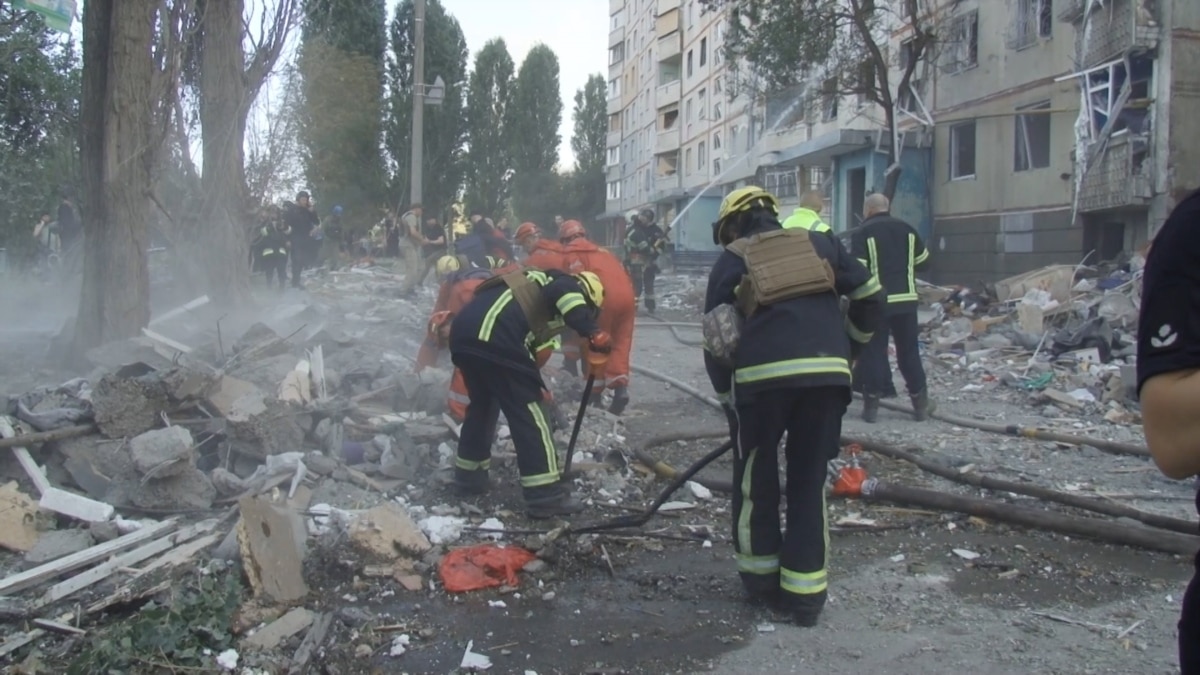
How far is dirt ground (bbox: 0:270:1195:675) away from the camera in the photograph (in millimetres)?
3740

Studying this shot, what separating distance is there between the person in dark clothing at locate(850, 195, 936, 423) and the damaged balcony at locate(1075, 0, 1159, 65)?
420 inches

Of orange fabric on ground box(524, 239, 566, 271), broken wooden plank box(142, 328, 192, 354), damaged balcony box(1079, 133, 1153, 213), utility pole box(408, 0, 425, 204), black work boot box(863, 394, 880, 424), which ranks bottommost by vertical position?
black work boot box(863, 394, 880, 424)

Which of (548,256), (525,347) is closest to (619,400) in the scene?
(548,256)

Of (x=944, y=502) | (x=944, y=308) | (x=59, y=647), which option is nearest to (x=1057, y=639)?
(x=944, y=502)

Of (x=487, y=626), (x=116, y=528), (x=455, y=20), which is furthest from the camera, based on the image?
(x=455, y=20)

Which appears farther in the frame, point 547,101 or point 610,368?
point 547,101

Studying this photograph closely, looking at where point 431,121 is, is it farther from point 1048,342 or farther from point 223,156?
point 1048,342

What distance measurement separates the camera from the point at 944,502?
17.7 feet

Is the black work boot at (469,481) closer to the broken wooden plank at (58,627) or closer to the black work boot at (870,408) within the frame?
the broken wooden plank at (58,627)

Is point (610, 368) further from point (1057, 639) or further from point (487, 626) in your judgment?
point (1057, 639)

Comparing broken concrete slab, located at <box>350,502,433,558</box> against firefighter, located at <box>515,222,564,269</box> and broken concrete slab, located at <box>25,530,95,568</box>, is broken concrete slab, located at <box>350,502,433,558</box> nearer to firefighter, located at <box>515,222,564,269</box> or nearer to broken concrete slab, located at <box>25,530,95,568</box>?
broken concrete slab, located at <box>25,530,95,568</box>

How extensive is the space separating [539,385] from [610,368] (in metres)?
2.61

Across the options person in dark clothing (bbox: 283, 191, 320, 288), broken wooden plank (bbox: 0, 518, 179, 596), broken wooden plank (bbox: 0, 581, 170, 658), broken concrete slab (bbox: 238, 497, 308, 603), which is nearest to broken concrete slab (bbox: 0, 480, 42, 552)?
broken wooden plank (bbox: 0, 518, 179, 596)

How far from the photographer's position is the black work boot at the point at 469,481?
5867 millimetres
